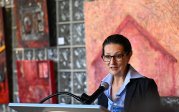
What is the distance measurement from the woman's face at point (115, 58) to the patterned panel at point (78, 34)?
1.20 m

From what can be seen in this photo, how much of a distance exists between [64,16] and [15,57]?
683mm

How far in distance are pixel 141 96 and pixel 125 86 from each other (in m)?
0.10

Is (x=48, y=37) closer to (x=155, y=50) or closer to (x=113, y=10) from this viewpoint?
(x=113, y=10)

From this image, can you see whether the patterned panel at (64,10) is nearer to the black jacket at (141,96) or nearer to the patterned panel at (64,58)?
the patterned panel at (64,58)

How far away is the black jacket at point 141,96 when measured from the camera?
1573mm

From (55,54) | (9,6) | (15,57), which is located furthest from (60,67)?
(9,6)

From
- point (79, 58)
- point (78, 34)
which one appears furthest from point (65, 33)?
point (79, 58)

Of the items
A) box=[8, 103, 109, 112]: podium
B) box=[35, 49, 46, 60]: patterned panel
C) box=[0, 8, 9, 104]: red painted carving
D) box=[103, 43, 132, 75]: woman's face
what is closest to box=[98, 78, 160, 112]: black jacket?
box=[103, 43, 132, 75]: woman's face

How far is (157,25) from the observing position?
243 centimetres

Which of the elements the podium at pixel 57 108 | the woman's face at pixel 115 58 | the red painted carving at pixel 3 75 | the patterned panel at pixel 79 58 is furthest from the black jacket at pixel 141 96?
the red painted carving at pixel 3 75

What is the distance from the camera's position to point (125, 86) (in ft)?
5.54

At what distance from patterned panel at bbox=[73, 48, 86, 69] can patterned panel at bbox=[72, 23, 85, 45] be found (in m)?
0.06

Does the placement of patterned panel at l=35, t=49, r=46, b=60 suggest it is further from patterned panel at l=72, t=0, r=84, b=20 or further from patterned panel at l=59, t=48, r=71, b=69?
patterned panel at l=72, t=0, r=84, b=20

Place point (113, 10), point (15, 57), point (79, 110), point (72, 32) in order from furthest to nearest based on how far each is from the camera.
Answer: point (15, 57), point (72, 32), point (113, 10), point (79, 110)
